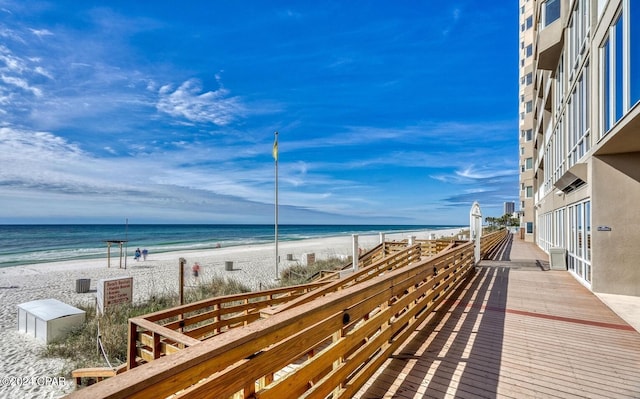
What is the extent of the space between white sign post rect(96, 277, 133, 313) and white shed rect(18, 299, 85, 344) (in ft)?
2.43

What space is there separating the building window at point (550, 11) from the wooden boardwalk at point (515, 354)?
1224 cm

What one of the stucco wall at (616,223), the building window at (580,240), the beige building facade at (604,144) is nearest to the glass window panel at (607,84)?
the beige building facade at (604,144)

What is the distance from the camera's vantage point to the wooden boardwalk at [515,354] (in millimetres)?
3203

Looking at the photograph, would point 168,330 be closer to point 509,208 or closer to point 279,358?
point 279,358

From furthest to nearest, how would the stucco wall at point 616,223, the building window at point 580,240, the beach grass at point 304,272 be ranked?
the beach grass at point 304,272 < the building window at point 580,240 < the stucco wall at point 616,223

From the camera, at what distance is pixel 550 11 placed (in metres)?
13.9

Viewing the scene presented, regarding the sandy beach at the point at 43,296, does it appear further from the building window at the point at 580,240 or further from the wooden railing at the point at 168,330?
the building window at the point at 580,240

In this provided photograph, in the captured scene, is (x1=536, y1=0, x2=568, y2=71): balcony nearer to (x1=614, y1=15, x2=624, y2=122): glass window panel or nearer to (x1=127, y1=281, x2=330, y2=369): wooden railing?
(x1=614, y1=15, x2=624, y2=122): glass window panel

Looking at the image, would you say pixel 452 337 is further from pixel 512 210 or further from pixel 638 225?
pixel 512 210

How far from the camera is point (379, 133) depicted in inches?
2002

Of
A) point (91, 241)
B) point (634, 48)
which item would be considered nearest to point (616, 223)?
point (634, 48)

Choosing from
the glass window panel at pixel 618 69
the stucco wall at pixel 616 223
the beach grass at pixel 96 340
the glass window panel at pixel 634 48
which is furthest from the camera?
the stucco wall at pixel 616 223

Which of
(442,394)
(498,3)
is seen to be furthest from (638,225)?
(498,3)

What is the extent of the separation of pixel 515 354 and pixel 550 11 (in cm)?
1565
